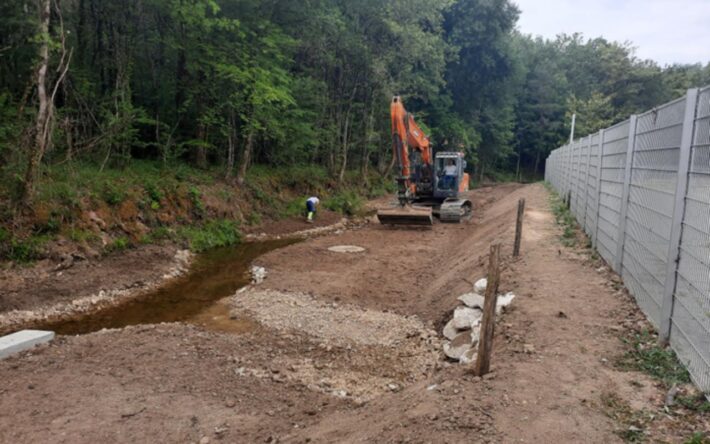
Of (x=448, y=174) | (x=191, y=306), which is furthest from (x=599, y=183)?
(x=448, y=174)

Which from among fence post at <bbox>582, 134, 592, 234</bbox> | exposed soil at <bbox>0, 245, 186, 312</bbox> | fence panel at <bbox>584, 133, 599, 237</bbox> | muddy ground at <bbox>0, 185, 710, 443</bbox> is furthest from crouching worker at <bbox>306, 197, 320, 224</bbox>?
fence panel at <bbox>584, 133, 599, 237</bbox>

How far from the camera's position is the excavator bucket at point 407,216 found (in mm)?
16891

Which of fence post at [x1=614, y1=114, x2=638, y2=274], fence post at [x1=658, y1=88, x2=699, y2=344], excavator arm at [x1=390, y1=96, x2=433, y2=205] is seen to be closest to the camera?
fence post at [x1=658, y1=88, x2=699, y2=344]

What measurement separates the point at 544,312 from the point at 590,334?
89cm

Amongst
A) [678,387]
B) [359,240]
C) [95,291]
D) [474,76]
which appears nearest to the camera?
[678,387]

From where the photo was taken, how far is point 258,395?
5.49 metres

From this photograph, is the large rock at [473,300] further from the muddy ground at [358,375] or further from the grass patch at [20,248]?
the grass patch at [20,248]

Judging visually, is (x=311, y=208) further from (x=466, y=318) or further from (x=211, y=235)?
(x=466, y=318)

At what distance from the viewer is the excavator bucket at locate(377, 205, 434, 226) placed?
16891mm

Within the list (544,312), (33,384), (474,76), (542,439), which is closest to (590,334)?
(544,312)

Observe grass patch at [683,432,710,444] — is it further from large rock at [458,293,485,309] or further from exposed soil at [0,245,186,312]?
exposed soil at [0,245,186,312]

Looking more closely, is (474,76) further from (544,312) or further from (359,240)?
(544,312)

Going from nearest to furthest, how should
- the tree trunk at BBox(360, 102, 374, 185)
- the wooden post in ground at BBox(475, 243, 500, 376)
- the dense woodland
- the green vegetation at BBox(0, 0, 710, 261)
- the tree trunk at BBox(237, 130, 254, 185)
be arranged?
the wooden post in ground at BBox(475, 243, 500, 376) < the green vegetation at BBox(0, 0, 710, 261) < the dense woodland < the tree trunk at BBox(237, 130, 254, 185) < the tree trunk at BBox(360, 102, 374, 185)

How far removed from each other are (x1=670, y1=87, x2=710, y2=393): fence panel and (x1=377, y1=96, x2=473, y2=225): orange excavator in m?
12.0
